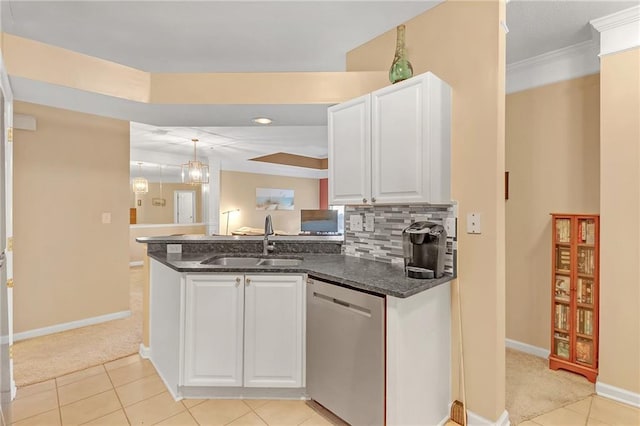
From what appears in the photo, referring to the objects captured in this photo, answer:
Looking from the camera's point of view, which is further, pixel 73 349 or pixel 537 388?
pixel 73 349

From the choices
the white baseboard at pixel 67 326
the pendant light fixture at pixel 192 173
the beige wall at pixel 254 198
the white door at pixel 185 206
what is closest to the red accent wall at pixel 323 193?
the beige wall at pixel 254 198

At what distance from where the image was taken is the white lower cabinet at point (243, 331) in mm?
2174

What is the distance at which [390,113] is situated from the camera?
2.08 m

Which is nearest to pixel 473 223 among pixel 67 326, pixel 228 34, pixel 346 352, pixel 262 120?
pixel 346 352

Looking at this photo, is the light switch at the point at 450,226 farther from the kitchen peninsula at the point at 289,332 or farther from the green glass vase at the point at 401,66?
the green glass vase at the point at 401,66

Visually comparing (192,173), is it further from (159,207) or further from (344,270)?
(344,270)

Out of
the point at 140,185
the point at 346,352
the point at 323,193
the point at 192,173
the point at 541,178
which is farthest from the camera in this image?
the point at 323,193

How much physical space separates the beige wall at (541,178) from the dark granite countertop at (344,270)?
1493 millimetres

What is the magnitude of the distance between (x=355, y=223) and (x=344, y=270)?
612 millimetres

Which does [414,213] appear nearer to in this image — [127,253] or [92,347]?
[92,347]

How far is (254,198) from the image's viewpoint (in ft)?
27.1

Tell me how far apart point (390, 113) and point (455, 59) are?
54cm

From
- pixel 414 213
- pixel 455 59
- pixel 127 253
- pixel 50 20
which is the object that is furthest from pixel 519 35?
pixel 127 253

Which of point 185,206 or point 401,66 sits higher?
point 401,66
